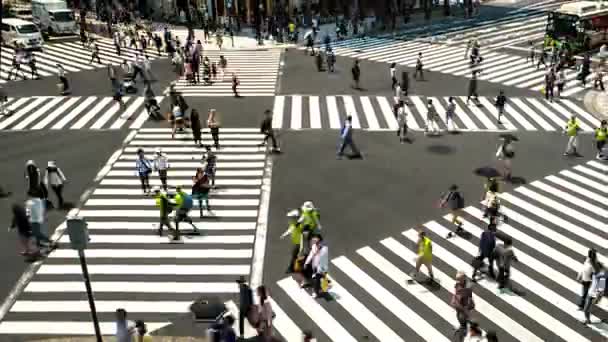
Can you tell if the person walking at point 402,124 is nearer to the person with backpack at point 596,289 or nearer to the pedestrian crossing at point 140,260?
the pedestrian crossing at point 140,260

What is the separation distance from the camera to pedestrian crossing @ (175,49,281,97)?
32.5m

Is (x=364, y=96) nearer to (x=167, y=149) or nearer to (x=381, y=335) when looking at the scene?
(x=167, y=149)

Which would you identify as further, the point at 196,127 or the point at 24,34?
the point at 24,34

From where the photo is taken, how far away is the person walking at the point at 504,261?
44.4ft

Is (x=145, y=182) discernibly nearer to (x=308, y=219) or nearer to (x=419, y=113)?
(x=308, y=219)

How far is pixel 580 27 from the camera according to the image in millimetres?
39156

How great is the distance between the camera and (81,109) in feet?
95.9

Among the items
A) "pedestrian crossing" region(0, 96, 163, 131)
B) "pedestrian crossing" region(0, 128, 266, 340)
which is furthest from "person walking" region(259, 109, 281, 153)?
"pedestrian crossing" region(0, 96, 163, 131)

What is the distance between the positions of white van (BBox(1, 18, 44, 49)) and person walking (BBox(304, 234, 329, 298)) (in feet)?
122

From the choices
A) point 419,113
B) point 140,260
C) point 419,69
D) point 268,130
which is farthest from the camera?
point 419,69

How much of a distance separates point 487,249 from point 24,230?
12347mm

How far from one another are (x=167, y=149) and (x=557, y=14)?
30.9 meters

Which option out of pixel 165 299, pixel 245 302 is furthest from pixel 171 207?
pixel 245 302

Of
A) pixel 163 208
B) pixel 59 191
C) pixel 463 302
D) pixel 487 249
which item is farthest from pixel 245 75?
pixel 463 302
